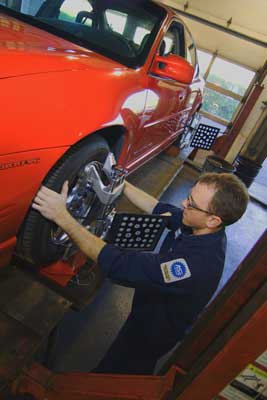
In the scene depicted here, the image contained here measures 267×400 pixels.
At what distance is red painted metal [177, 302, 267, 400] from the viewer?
0.66m

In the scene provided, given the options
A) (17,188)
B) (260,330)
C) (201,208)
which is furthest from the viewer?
(201,208)

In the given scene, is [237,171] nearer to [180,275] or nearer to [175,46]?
[175,46]

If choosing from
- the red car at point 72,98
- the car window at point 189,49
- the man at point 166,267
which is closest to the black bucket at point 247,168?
the car window at point 189,49

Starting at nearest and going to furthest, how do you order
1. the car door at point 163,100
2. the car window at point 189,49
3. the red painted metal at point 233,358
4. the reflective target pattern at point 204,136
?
1. the red painted metal at point 233,358
2. the car door at point 163,100
3. the car window at point 189,49
4. the reflective target pattern at point 204,136

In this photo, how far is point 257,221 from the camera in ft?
15.4

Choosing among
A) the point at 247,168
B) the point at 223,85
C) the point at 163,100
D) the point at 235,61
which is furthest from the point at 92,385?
the point at 223,85

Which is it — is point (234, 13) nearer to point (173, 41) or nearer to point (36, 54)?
point (173, 41)

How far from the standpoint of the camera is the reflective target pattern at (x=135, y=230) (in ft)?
5.19

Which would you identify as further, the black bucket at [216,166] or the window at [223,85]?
the window at [223,85]

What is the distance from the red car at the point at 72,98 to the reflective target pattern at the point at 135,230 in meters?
0.13

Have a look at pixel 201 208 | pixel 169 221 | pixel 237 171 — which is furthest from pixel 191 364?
pixel 237 171

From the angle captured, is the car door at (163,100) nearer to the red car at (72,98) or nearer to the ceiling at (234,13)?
the red car at (72,98)

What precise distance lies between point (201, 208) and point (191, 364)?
60 cm

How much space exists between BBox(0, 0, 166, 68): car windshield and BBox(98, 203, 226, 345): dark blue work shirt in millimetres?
1199
